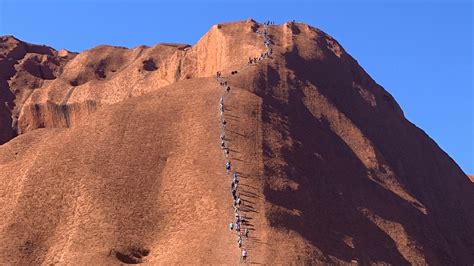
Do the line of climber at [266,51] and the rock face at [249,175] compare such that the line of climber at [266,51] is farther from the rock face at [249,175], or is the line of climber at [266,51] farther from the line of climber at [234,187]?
the line of climber at [234,187]

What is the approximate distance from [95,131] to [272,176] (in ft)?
60.6

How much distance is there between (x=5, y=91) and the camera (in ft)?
390

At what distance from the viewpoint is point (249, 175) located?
64.1 metres

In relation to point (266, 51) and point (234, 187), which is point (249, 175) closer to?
point (234, 187)

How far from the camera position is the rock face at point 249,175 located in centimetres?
5888

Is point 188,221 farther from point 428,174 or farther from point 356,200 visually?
point 428,174

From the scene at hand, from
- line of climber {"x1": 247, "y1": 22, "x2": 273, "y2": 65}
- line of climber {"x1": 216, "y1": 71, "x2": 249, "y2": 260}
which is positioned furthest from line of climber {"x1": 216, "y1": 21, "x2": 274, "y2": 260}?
line of climber {"x1": 247, "y1": 22, "x2": 273, "y2": 65}

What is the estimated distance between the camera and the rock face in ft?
193

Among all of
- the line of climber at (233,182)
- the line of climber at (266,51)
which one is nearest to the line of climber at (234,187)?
the line of climber at (233,182)

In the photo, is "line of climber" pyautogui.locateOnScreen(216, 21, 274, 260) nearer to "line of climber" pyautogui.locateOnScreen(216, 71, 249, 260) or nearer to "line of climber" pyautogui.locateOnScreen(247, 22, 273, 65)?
"line of climber" pyautogui.locateOnScreen(216, 71, 249, 260)

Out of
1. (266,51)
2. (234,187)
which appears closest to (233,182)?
(234,187)

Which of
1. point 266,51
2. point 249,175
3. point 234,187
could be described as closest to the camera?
point 234,187

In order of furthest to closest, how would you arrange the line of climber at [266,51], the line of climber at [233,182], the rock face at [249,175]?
1. the line of climber at [266,51]
2. the rock face at [249,175]
3. the line of climber at [233,182]

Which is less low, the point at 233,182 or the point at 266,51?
the point at 266,51
